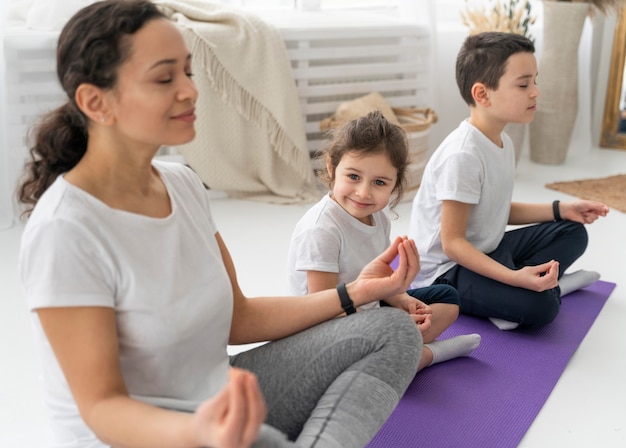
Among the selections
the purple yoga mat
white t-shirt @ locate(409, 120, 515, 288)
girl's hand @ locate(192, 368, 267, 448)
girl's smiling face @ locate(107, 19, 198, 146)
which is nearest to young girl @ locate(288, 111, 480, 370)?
the purple yoga mat

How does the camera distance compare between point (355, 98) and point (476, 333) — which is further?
point (355, 98)

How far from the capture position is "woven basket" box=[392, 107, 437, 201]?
10.4 feet

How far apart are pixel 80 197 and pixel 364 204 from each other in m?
0.76

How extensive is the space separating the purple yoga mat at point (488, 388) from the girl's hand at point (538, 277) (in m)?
0.16

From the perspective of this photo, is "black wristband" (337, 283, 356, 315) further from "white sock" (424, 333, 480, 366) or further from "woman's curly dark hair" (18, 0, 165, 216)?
"white sock" (424, 333, 480, 366)

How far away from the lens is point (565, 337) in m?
1.99

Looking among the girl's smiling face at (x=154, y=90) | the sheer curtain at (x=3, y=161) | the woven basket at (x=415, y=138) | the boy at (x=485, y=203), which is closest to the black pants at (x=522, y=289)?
the boy at (x=485, y=203)

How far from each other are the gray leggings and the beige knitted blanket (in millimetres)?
1854

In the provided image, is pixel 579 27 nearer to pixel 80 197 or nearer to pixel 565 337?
pixel 565 337

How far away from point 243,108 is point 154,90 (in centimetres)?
203

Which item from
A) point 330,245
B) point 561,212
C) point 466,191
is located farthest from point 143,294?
point 561,212

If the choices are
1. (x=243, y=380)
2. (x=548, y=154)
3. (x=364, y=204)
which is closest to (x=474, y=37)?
(x=364, y=204)

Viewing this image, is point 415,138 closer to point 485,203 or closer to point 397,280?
point 485,203

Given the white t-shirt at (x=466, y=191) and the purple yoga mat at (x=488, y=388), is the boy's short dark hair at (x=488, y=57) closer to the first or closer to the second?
the white t-shirt at (x=466, y=191)
